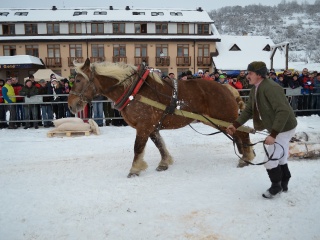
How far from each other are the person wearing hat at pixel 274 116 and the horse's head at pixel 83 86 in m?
2.67

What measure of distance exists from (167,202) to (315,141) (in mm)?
3519

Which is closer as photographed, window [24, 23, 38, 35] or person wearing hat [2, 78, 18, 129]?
person wearing hat [2, 78, 18, 129]

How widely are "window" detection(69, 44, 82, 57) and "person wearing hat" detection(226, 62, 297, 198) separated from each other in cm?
3686

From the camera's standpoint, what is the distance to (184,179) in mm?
4863

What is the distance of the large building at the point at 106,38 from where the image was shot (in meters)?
37.1

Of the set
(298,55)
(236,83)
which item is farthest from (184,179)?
(298,55)

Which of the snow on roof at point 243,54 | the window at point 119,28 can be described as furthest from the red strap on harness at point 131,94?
the window at point 119,28

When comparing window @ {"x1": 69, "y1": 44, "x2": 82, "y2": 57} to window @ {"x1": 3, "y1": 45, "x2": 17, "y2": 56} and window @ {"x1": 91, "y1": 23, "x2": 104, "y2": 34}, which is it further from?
window @ {"x1": 3, "y1": 45, "x2": 17, "y2": 56}

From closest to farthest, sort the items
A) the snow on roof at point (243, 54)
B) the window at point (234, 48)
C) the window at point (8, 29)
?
the snow on roof at point (243, 54) → the window at point (8, 29) → the window at point (234, 48)

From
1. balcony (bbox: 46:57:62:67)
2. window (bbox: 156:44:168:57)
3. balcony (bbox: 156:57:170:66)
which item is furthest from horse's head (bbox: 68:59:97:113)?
balcony (bbox: 46:57:62:67)

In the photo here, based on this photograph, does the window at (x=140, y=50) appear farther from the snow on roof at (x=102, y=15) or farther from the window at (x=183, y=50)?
the window at (x=183, y=50)

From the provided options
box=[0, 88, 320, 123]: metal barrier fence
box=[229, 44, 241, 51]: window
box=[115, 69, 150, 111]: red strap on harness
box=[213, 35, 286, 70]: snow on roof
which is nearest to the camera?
box=[115, 69, 150, 111]: red strap on harness

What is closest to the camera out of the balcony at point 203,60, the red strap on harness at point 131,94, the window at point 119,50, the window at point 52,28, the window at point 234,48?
the red strap on harness at point 131,94

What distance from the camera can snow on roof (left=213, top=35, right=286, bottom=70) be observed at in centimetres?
3634
